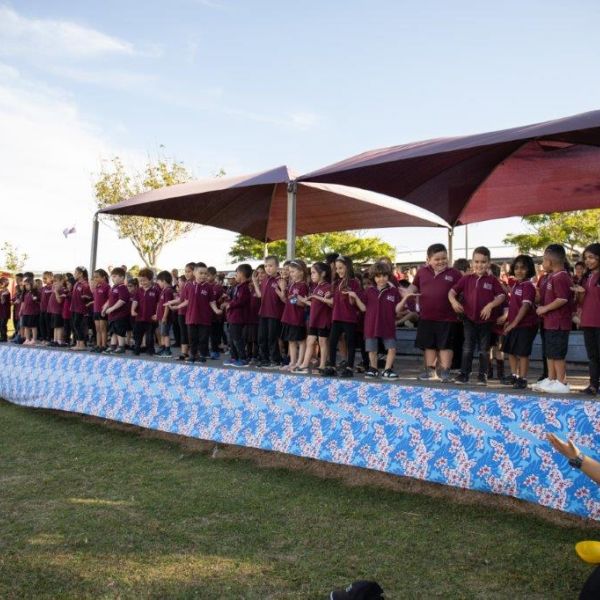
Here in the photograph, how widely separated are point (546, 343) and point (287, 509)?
2.93 m

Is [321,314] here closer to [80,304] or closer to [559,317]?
[559,317]

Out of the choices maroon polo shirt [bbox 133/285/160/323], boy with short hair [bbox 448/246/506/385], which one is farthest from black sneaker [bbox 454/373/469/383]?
maroon polo shirt [bbox 133/285/160/323]

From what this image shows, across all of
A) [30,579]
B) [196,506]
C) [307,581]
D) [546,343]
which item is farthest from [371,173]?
[30,579]

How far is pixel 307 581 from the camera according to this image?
378 centimetres

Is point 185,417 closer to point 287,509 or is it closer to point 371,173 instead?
point 287,509

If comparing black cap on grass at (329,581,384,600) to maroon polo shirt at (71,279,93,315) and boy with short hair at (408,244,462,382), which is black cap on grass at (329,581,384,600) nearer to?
boy with short hair at (408,244,462,382)

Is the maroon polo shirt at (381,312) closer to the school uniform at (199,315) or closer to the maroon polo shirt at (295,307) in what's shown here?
the maroon polo shirt at (295,307)

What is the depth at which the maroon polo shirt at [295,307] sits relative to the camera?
7.93m

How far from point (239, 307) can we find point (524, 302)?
3998 millimetres

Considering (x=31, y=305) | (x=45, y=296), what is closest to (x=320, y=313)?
(x=45, y=296)

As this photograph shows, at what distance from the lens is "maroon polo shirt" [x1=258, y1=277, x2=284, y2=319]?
832 cm

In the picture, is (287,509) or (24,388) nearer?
(287,509)

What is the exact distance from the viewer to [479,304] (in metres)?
6.44

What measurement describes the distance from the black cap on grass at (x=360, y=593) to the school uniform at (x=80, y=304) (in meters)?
9.19
